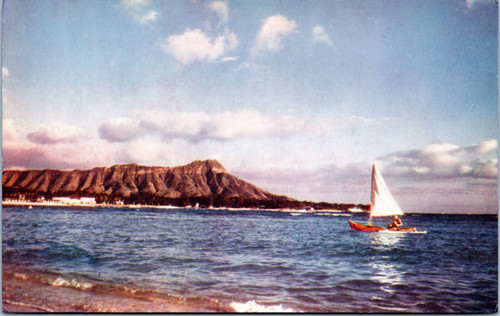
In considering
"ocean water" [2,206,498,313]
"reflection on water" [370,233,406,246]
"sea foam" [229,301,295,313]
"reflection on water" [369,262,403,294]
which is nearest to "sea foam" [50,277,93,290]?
"ocean water" [2,206,498,313]

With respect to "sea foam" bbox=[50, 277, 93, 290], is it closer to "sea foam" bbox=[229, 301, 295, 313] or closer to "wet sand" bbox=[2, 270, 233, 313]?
"wet sand" bbox=[2, 270, 233, 313]

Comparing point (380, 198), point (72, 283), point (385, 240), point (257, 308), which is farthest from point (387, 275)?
point (385, 240)

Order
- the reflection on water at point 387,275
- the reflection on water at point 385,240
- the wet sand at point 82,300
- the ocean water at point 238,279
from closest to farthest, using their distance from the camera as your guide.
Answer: the wet sand at point 82,300
the ocean water at point 238,279
the reflection on water at point 387,275
the reflection on water at point 385,240

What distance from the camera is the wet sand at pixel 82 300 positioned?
3.70m

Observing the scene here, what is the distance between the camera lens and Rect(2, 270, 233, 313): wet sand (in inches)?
146

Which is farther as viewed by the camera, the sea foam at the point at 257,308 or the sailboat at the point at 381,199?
the sailboat at the point at 381,199

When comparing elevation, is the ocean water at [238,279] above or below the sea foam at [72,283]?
above

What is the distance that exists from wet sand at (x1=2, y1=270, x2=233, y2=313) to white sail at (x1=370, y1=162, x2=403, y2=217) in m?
3.06

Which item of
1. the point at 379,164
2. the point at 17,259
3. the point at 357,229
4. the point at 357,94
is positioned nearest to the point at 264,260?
the point at 379,164

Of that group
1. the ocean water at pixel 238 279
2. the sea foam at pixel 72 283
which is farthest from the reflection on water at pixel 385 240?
the sea foam at pixel 72 283

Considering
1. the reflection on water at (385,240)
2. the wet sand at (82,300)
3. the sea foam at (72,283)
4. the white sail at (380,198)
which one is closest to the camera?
the wet sand at (82,300)

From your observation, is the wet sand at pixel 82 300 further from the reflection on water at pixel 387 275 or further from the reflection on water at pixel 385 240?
the reflection on water at pixel 385 240

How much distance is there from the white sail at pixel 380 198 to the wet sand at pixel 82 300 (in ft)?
10.0

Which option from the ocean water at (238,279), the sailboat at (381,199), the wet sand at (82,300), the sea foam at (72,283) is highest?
the sailboat at (381,199)
